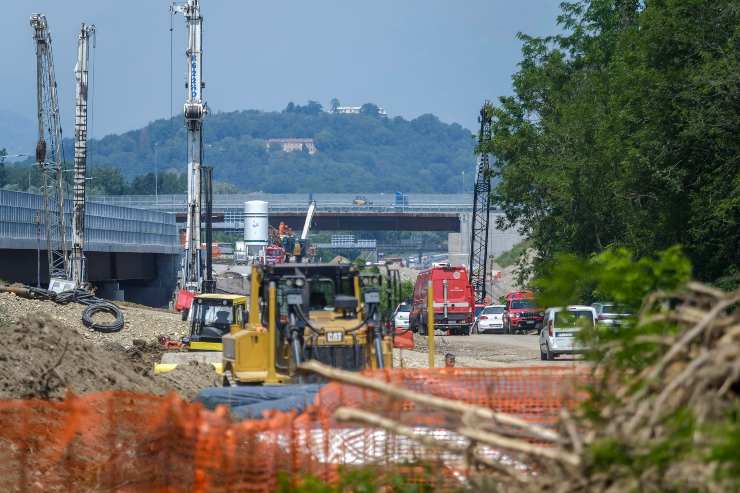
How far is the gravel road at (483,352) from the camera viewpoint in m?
36.9

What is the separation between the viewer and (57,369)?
62.8ft

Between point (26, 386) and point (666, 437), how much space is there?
12823 millimetres

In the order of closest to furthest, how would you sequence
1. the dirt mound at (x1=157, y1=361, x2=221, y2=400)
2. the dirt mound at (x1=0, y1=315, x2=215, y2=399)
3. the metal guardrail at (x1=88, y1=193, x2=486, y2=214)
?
the dirt mound at (x1=0, y1=315, x2=215, y2=399), the dirt mound at (x1=157, y1=361, x2=221, y2=400), the metal guardrail at (x1=88, y1=193, x2=486, y2=214)

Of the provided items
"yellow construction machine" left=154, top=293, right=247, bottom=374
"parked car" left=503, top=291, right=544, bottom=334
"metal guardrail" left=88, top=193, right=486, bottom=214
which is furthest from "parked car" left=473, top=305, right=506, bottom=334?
"metal guardrail" left=88, top=193, right=486, bottom=214

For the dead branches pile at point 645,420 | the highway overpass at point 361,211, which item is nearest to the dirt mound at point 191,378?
the dead branches pile at point 645,420

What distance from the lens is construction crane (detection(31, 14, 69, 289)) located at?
2746 inches

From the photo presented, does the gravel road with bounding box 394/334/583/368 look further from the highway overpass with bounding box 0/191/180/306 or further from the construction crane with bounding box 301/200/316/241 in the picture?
the highway overpass with bounding box 0/191/180/306

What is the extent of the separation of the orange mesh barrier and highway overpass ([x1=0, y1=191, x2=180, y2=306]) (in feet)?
183

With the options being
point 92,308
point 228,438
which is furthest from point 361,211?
point 228,438

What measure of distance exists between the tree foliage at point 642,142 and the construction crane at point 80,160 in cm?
2156

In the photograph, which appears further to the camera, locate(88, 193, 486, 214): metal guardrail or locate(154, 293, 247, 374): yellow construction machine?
locate(88, 193, 486, 214): metal guardrail

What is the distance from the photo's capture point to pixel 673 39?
40.2 m

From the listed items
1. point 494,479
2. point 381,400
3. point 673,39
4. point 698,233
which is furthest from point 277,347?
point 673,39

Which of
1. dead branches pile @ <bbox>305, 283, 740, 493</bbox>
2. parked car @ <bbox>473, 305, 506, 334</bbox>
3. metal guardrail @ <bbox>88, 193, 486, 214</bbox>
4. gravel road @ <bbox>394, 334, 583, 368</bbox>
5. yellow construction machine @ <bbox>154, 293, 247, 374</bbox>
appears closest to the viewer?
dead branches pile @ <bbox>305, 283, 740, 493</bbox>
